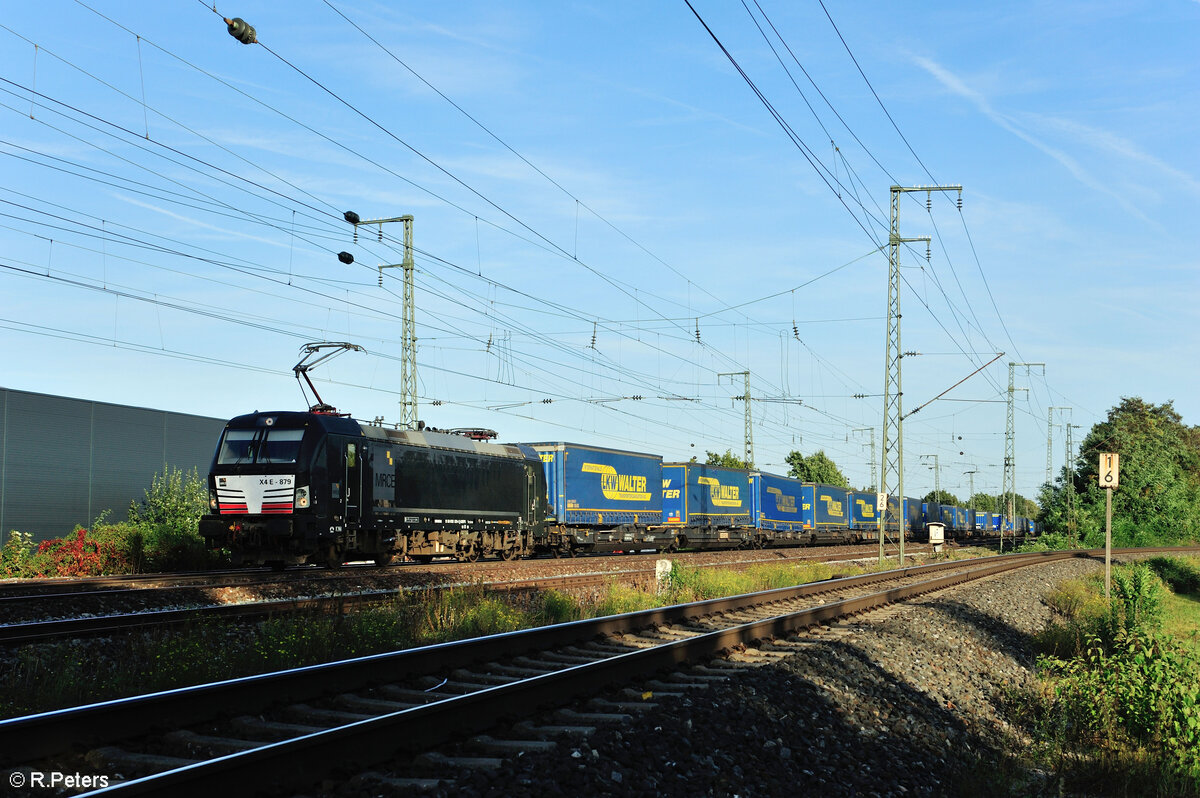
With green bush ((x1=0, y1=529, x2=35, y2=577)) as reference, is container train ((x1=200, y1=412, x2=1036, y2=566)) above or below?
above

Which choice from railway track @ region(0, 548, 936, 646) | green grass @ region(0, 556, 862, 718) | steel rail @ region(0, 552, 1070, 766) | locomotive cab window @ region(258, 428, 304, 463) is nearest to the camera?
steel rail @ region(0, 552, 1070, 766)

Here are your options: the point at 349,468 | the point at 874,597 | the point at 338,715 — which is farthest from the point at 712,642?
the point at 349,468

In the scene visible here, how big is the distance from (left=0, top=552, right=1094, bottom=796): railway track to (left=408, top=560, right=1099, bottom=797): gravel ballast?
2.48 ft

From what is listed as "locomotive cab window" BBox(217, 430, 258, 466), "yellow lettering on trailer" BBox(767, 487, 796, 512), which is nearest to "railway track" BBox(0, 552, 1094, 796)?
"locomotive cab window" BBox(217, 430, 258, 466)

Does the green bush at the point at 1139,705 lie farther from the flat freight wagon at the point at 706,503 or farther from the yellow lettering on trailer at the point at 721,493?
the yellow lettering on trailer at the point at 721,493

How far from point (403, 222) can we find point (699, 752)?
27066mm

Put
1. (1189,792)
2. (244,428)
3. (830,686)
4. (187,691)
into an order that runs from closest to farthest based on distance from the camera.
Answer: (187,691) → (1189,792) → (830,686) → (244,428)

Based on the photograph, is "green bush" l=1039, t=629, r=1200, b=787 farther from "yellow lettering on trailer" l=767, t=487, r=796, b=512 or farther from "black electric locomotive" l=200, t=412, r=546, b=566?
"yellow lettering on trailer" l=767, t=487, r=796, b=512

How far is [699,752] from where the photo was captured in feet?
21.9

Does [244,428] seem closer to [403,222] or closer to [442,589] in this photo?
[442,589]

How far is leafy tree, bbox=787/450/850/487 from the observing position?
106m

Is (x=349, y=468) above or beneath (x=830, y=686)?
above

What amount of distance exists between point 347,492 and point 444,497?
425cm

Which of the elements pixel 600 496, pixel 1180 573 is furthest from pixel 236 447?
pixel 1180 573
